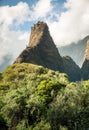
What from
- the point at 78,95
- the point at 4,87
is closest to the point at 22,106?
the point at 78,95

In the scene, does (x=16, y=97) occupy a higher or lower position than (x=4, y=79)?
lower

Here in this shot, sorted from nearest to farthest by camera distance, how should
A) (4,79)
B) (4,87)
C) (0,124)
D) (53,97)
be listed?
(0,124), (53,97), (4,87), (4,79)

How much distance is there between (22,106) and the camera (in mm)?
89625

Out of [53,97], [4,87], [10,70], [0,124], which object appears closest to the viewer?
[0,124]

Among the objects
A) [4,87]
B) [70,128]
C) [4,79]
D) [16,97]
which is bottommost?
[70,128]

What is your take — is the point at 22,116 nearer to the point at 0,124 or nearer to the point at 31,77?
the point at 0,124

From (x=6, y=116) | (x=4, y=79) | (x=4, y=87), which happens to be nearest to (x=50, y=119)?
(x=6, y=116)

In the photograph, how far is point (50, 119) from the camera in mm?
84250

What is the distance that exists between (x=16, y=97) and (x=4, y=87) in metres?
42.4

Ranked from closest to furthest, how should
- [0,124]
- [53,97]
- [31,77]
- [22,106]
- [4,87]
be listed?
[0,124] → [22,106] → [53,97] → [4,87] → [31,77]

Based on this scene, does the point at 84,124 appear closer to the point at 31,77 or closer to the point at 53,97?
the point at 53,97

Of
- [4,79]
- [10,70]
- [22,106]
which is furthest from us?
[10,70]

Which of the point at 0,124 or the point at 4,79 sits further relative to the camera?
the point at 4,79

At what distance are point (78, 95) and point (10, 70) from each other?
3794 inches
